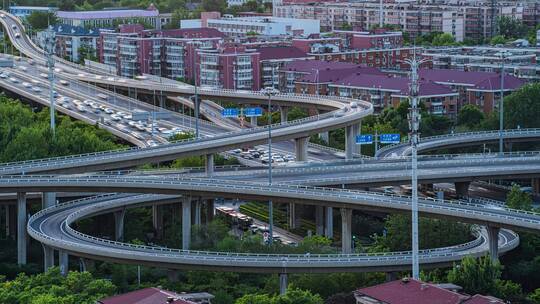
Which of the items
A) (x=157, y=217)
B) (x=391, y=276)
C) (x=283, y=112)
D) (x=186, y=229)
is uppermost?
(x=283, y=112)

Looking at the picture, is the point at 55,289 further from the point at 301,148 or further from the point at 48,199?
the point at 301,148

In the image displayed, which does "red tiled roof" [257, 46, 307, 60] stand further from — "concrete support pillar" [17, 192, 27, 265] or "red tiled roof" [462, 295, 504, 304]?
"red tiled roof" [462, 295, 504, 304]

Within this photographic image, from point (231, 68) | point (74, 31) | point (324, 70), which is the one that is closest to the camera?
point (324, 70)

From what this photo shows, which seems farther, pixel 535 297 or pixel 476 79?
pixel 476 79

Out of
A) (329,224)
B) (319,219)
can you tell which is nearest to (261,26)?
(319,219)

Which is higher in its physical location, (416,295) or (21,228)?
(416,295)

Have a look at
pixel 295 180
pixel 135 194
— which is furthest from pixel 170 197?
pixel 295 180

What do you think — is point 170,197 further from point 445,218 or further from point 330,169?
point 445,218

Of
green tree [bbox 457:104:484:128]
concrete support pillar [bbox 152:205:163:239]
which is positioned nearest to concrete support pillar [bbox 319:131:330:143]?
green tree [bbox 457:104:484:128]
